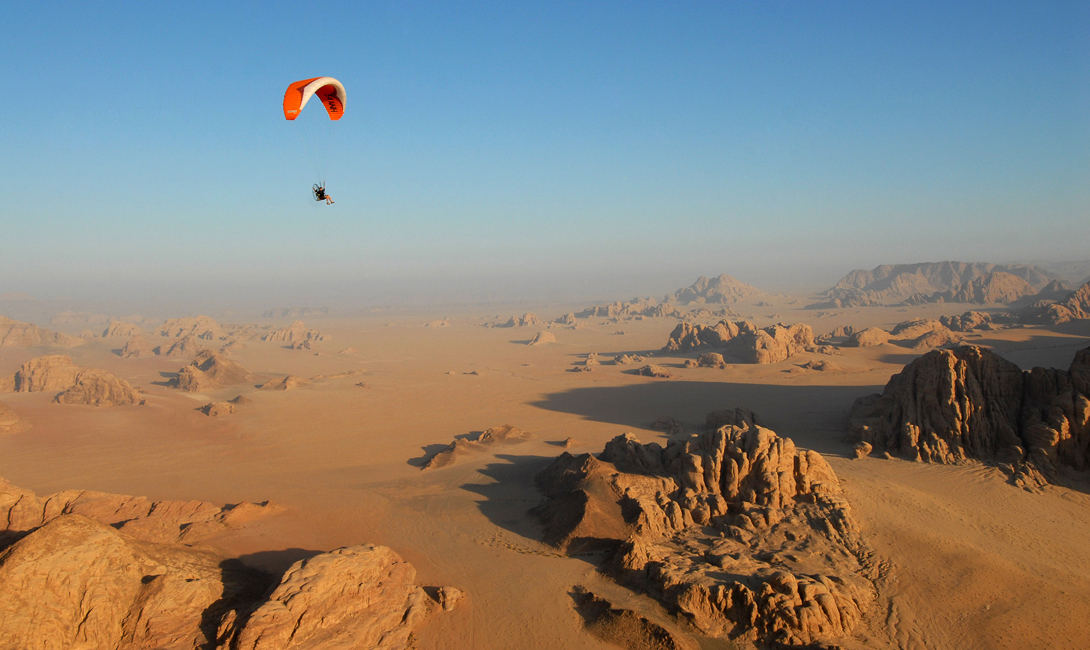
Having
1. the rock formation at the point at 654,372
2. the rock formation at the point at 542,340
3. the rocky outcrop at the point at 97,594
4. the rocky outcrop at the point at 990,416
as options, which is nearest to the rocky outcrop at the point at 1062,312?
the rock formation at the point at 654,372

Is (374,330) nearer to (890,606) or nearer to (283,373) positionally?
(283,373)

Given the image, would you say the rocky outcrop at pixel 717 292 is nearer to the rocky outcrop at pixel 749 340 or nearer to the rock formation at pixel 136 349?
the rocky outcrop at pixel 749 340

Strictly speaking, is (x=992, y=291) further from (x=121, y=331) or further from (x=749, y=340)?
(x=121, y=331)

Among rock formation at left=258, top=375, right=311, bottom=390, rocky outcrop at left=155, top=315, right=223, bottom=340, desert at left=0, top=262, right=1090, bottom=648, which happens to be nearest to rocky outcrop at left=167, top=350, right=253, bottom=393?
rock formation at left=258, top=375, right=311, bottom=390

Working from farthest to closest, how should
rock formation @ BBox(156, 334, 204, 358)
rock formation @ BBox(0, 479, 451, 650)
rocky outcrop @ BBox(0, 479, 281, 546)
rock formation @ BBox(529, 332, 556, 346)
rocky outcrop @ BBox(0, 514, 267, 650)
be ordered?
rock formation @ BBox(529, 332, 556, 346), rock formation @ BBox(156, 334, 204, 358), rocky outcrop @ BBox(0, 479, 281, 546), rock formation @ BBox(0, 479, 451, 650), rocky outcrop @ BBox(0, 514, 267, 650)

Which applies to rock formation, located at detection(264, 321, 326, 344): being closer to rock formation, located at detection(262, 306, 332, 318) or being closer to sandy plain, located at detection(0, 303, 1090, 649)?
sandy plain, located at detection(0, 303, 1090, 649)

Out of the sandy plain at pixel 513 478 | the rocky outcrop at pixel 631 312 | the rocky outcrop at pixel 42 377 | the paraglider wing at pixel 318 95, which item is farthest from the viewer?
the rocky outcrop at pixel 631 312
